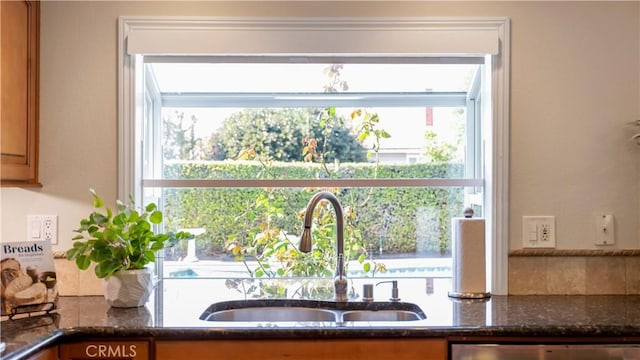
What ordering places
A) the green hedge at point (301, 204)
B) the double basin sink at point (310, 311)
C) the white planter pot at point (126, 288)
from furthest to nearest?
1. the green hedge at point (301, 204)
2. the double basin sink at point (310, 311)
3. the white planter pot at point (126, 288)

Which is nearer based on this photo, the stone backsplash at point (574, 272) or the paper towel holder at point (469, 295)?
the paper towel holder at point (469, 295)

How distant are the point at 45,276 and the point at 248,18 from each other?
3.77 ft

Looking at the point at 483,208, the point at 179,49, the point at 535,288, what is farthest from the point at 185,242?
the point at 535,288

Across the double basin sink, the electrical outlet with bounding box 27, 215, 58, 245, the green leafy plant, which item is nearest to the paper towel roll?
the double basin sink

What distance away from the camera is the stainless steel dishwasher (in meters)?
1.64

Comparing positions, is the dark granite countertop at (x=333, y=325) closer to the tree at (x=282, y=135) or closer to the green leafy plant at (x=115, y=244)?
the green leafy plant at (x=115, y=244)

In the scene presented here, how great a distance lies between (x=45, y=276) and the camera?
1856 mm

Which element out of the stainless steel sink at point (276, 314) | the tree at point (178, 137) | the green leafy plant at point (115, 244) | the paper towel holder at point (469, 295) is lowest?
the stainless steel sink at point (276, 314)

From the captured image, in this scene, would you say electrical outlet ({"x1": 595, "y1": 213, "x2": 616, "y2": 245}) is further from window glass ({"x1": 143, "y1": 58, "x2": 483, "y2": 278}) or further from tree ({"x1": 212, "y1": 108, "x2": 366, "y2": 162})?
tree ({"x1": 212, "y1": 108, "x2": 366, "y2": 162})

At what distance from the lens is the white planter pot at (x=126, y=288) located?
1.87 m

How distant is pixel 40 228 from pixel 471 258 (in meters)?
1.58

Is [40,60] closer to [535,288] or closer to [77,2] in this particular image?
[77,2]

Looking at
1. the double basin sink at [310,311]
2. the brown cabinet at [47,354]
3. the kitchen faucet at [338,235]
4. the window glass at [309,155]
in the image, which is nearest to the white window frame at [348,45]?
the window glass at [309,155]

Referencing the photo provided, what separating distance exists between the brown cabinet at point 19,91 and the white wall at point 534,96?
Answer: 2.3 inches
